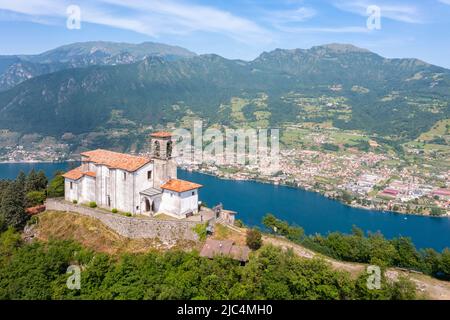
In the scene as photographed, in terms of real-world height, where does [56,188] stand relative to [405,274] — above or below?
above

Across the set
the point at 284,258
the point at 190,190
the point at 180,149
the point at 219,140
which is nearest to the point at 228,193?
the point at 180,149

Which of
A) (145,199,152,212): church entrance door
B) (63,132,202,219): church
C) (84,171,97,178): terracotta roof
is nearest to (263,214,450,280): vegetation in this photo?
(63,132,202,219): church

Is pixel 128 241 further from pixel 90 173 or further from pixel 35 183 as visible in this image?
pixel 35 183

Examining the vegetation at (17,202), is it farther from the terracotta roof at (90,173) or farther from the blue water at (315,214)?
the blue water at (315,214)

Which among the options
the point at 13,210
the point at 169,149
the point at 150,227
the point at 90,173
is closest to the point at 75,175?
the point at 90,173

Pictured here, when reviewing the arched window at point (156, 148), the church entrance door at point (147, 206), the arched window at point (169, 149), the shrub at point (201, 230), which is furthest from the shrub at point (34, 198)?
the shrub at point (201, 230)
